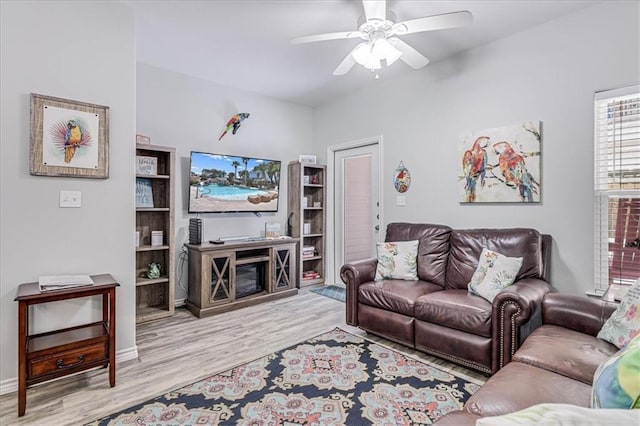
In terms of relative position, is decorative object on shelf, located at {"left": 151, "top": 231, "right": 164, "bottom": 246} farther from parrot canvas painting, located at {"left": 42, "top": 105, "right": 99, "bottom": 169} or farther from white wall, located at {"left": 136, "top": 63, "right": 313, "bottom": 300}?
parrot canvas painting, located at {"left": 42, "top": 105, "right": 99, "bottom": 169}

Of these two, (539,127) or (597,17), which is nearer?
(597,17)

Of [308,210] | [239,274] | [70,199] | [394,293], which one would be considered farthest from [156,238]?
[394,293]

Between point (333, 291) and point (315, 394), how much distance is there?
8.20 ft

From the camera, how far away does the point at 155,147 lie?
3.35 metres

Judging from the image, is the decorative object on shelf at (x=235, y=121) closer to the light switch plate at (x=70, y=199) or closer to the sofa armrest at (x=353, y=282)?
the light switch plate at (x=70, y=199)

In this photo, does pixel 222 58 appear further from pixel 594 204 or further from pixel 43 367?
pixel 594 204

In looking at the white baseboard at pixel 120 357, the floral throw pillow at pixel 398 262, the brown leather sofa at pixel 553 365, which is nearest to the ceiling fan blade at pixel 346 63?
the floral throw pillow at pixel 398 262

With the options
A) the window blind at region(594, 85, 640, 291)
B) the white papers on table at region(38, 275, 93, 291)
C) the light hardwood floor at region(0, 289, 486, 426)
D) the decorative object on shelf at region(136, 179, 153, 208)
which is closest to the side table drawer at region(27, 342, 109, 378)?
the light hardwood floor at region(0, 289, 486, 426)

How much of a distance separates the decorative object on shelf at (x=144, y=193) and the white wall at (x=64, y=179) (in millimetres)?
930

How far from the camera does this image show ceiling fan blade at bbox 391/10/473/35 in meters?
2.06

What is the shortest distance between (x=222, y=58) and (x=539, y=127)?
3095mm

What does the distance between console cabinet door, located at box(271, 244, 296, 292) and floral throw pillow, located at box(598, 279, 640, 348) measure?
320cm

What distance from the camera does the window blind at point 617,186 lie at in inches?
95.7

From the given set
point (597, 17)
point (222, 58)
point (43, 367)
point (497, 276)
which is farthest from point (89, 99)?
point (597, 17)
